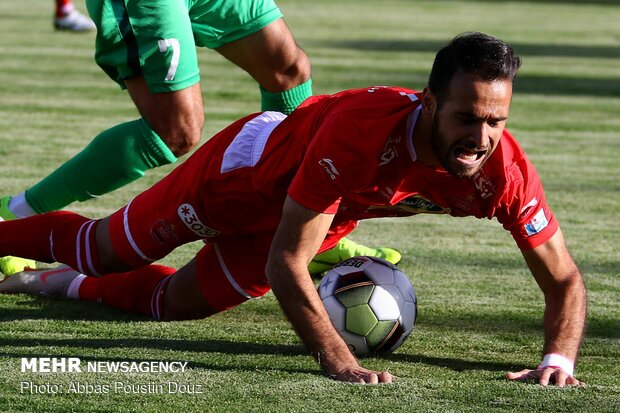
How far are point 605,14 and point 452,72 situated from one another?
19.3 m

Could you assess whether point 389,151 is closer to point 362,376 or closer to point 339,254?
point 362,376

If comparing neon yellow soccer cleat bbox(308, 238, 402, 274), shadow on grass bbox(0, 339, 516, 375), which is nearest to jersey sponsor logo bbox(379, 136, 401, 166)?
shadow on grass bbox(0, 339, 516, 375)

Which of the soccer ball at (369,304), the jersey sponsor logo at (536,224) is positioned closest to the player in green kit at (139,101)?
the soccer ball at (369,304)

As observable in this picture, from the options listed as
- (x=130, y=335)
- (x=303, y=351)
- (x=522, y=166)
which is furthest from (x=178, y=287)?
(x=522, y=166)

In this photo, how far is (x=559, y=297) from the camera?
3865 mm

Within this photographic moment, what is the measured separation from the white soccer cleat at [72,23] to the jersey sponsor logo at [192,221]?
36.1 ft

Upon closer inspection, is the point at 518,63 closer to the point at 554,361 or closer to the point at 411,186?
the point at 411,186

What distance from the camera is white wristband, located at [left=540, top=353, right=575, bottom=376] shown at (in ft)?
12.2

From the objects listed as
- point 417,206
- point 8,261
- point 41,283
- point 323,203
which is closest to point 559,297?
point 417,206

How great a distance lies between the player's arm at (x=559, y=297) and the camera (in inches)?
149

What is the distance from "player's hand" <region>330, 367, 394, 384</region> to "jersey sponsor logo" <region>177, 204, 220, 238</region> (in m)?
0.84

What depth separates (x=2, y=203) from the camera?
16.2ft

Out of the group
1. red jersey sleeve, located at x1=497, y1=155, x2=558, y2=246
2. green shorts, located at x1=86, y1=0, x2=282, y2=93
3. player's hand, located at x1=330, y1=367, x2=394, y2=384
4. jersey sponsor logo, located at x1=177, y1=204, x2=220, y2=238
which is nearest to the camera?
player's hand, located at x1=330, y1=367, x2=394, y2=384

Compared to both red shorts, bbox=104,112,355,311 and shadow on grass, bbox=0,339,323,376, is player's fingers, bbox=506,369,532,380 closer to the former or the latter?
shadow on grass, bbox=0,339,323,376
